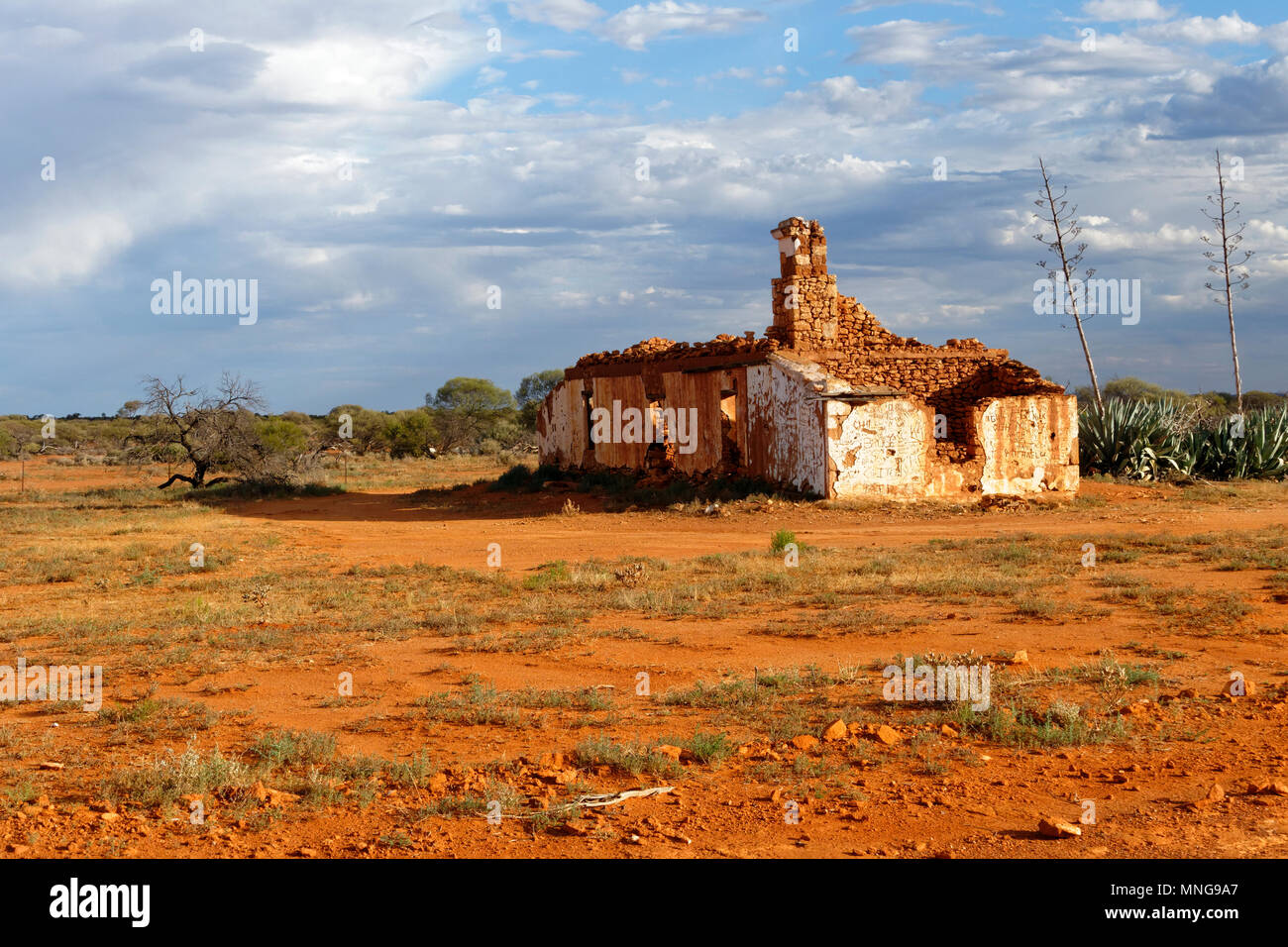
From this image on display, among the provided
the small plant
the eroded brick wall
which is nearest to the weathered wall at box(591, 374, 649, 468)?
the eroded brick wall

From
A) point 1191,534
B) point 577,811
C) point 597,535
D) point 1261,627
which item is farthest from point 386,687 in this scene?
point 1191,534

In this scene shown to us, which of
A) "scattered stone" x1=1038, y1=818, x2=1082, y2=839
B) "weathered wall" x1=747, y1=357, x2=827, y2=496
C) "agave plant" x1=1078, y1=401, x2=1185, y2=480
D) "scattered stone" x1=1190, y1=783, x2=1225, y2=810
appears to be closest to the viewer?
"scattered stone" x1=1038, y1=818, x2=1082, y2=839

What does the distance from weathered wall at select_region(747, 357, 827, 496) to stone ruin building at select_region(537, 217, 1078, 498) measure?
0.09 feet

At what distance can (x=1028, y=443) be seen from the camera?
2062 cm

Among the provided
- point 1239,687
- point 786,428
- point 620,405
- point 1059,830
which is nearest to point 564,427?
point 620,405

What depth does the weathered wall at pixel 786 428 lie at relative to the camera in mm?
19203

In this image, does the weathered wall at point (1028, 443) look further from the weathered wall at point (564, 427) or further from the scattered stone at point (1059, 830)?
the scattered stone at point (1059, 830)

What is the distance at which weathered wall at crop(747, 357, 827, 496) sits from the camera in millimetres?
19203

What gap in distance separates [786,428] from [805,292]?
2591mm

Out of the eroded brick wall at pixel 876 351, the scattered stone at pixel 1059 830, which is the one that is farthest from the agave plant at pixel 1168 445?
the scattered stone at pixel 1059 830

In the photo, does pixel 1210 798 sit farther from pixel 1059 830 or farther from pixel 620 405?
pixel 620 405

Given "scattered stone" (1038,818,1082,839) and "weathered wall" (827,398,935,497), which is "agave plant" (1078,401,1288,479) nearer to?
"weathered wall" (827,398,935,497)

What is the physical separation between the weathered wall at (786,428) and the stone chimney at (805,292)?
2.90 feet
